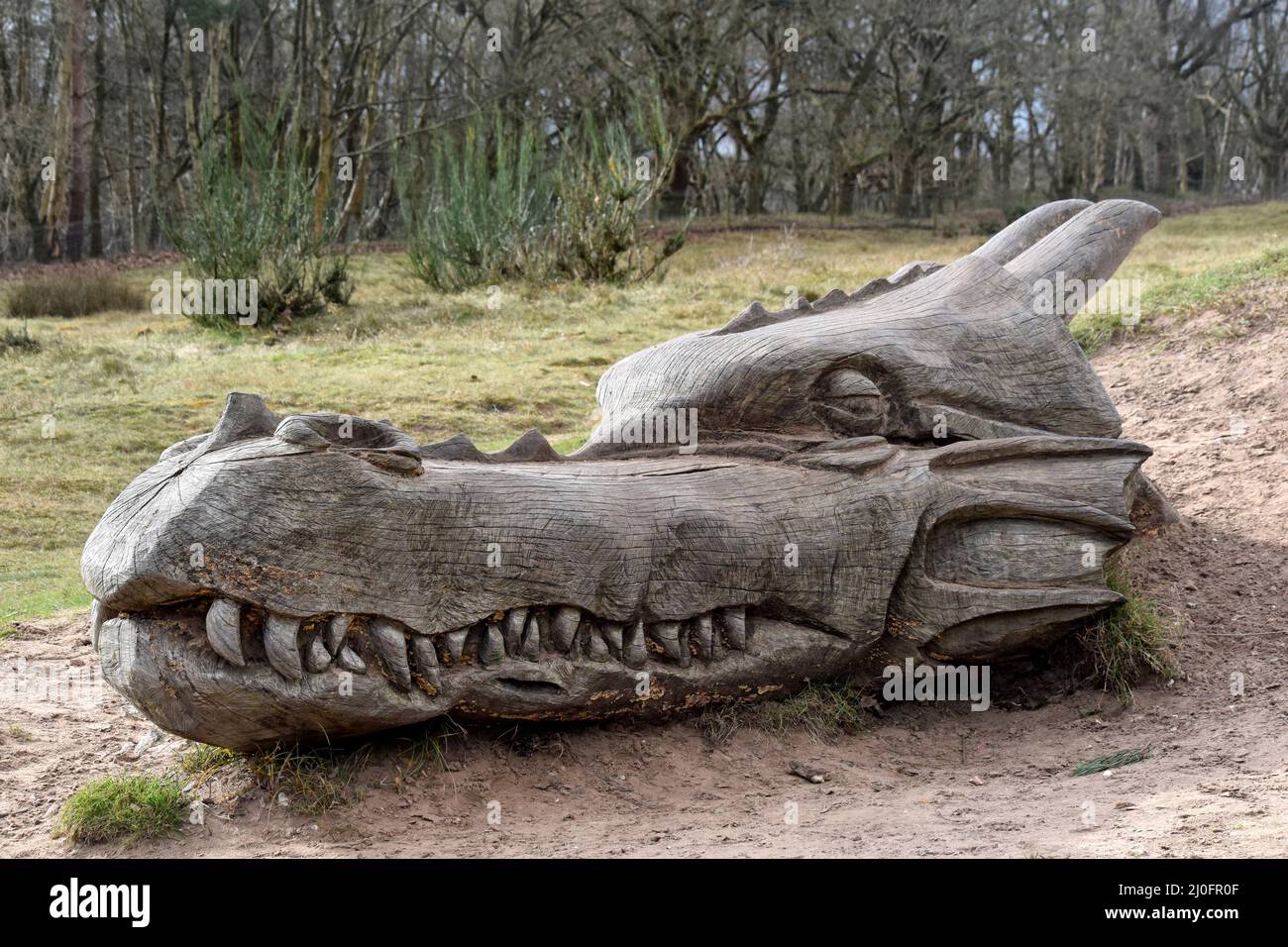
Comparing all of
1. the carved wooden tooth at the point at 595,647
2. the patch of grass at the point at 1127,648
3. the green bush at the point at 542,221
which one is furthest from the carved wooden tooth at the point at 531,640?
the green bush at the point at 542,221

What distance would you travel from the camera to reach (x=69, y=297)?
17.6 meters

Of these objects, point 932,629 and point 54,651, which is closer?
point 932,629

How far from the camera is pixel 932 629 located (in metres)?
4.34

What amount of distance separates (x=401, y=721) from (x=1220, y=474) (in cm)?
427

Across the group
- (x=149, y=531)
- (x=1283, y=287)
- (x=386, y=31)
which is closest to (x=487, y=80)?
(x=386, y=31)

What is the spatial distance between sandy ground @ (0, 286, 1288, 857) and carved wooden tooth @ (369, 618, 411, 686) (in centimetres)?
39

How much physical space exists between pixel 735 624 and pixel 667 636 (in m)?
0.26

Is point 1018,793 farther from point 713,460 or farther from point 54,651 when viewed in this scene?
point 54,651

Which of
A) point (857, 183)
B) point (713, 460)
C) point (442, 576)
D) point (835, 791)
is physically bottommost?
point (835, 791)

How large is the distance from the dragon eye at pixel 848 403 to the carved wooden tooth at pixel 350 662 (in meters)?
1.95

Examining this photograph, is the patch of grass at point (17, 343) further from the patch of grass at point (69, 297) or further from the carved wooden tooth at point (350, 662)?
the carved wooden tooth at point (350, 662)

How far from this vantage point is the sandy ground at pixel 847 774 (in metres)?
3.29

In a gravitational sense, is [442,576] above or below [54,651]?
above

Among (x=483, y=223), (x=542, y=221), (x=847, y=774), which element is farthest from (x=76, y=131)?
(x=847, y=774)
